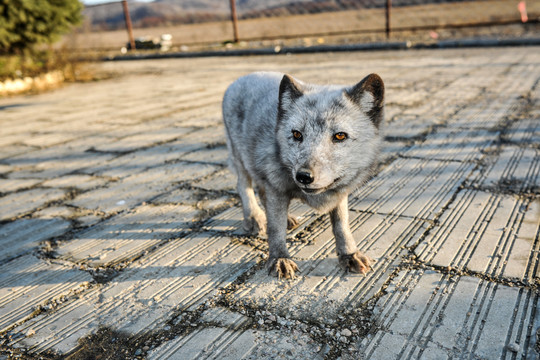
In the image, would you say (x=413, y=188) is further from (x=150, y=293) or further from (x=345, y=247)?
(x=150, y=293)

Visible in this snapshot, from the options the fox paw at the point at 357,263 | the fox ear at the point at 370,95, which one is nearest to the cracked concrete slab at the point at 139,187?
the fox paw at the point at 357,263

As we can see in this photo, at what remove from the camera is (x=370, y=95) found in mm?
2119

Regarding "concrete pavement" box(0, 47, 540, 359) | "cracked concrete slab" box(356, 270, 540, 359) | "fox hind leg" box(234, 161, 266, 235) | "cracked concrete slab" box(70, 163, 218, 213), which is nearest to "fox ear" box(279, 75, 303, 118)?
"fox hind leg" box(234, 161, 266, 235)

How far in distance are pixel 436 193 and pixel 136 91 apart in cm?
710

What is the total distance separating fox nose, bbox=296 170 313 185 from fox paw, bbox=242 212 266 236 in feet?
2.76

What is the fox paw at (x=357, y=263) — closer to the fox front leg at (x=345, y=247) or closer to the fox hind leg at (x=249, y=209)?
the fox front leg at (x=345, y=247)

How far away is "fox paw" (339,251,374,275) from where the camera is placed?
86.6 inches

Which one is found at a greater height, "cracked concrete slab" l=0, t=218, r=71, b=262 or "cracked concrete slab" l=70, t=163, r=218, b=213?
"cracked concrete slab" l=70, t=163, r=218, b=213

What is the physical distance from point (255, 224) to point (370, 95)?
1101 mm

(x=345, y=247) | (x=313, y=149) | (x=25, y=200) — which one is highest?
(x=313, y=149)

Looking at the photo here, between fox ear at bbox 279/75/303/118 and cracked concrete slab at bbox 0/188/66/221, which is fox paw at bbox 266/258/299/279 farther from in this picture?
cracked concrete slab at bbox 0/188/66/221

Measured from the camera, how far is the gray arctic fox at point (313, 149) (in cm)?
201

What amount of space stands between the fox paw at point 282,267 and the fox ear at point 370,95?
2.83ft

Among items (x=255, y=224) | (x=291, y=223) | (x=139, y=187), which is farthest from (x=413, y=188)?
(x=139, y=187)
